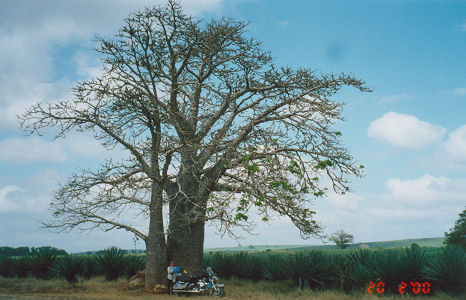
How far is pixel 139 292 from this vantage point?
50.3ft

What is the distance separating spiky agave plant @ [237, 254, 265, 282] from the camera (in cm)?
1950

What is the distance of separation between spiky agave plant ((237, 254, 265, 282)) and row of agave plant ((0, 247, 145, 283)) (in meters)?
5.43

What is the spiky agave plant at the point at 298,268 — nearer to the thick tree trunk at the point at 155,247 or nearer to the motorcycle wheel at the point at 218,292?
the motorcycle wheel at the point at 218,292

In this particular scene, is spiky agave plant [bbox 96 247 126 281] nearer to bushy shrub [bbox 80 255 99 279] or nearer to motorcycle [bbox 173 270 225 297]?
bushy shrub [bbox 80 255 99 279]

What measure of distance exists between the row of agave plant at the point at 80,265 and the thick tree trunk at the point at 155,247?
5522 mm

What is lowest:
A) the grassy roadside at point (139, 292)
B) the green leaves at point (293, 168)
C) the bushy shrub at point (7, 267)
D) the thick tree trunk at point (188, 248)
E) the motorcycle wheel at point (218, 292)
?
the grassy roadside at point (139, 292)

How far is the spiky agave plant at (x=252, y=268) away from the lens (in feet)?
64.0

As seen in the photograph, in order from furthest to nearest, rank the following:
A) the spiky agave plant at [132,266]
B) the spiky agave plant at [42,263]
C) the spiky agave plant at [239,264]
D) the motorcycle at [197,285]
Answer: the spiky agave plant at [42,263] < the spiky agave plant at [132,266] < the spiky agave plant at [239,264] < the motorcycle at [197,285]

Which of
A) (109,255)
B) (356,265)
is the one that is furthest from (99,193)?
(356,265)

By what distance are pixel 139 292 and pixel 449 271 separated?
1091 centimetres

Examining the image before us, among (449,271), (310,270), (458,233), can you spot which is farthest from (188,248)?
(458,233)

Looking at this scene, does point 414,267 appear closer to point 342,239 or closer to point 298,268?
point 298,268

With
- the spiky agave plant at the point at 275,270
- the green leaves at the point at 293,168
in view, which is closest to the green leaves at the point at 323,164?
the green leaves at the point at 293,168

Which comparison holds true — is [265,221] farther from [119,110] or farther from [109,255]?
[109,255]
